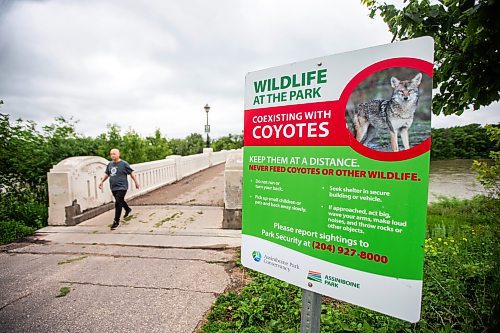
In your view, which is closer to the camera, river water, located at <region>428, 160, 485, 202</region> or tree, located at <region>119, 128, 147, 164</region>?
tree, located at <region>119, 128, 147, 164</region>

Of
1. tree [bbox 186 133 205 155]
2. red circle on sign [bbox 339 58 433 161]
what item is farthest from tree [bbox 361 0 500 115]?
tree [bbox 186 133 205 155]

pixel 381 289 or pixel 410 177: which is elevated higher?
pixel 410 177

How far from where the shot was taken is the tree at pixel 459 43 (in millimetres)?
1806

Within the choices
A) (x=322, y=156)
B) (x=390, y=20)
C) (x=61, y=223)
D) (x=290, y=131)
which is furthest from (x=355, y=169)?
(x=61, y=223)

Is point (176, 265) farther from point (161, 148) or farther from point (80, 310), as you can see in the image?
point (161, 148)

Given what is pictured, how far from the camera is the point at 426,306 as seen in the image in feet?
7.86

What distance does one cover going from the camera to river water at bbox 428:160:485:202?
12073 millimetres

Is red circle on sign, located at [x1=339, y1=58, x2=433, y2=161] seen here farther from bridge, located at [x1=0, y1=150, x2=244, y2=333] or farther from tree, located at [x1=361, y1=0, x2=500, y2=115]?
bridge, located at [x1=0, y1=150, x2=244, y2=333]

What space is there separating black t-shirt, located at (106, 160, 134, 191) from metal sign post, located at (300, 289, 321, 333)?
526 centimetres

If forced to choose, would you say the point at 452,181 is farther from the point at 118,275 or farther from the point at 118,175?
the point at 118,275

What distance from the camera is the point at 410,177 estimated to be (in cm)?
114

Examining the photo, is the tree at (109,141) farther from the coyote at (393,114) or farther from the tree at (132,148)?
the coyote at (393,114)

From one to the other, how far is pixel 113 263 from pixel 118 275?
0.46m

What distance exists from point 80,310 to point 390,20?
4120 mm
